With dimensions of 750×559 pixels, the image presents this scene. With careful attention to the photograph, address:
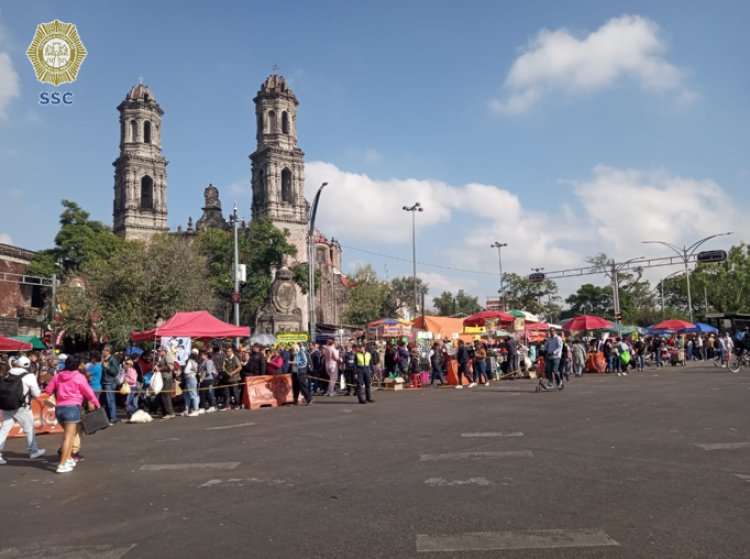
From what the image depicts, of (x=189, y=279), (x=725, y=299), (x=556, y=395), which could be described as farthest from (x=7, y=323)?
(x=725, y=299)

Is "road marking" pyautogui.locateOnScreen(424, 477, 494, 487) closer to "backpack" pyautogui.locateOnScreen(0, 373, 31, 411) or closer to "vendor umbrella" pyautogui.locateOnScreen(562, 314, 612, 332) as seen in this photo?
"backpack" pyautogui.locateOnScreen(0, 373, 31, 411)

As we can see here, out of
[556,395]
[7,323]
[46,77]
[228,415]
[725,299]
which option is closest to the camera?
[46,77]

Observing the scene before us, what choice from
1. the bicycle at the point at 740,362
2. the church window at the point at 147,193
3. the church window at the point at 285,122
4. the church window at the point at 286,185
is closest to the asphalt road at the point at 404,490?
the bicycle at the point at 740,362

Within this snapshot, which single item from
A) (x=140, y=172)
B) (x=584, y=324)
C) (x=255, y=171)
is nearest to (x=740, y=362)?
(x=584, y=324)

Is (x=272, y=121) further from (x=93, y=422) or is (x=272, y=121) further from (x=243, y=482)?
(x=243, y=482)

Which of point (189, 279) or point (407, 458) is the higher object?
point (189, 279)

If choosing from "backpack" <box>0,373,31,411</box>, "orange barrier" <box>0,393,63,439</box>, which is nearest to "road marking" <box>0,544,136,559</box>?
"backpack" <box>0,373,31,411</box>

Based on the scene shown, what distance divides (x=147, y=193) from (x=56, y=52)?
6442 cm

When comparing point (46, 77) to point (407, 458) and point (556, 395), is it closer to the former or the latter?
point (407, 458)

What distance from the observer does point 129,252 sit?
116ft

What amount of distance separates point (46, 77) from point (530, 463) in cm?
1217

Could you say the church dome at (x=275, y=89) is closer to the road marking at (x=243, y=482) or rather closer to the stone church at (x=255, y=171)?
the stone church at (x=255, y=171)

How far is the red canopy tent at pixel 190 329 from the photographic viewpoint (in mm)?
17812

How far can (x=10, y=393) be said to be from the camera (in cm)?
991
